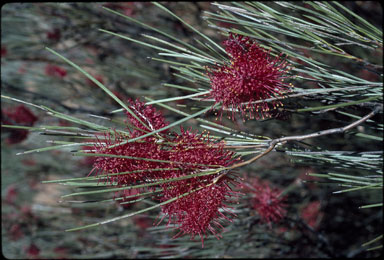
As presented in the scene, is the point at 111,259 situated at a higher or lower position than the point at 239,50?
lower

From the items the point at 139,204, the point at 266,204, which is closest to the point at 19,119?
the point at 139,204

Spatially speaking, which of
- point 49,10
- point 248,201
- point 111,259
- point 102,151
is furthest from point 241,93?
point 49,10

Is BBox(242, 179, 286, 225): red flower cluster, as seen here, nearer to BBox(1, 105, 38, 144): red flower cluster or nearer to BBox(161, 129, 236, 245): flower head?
BBox(161, 129, 236, 245): flower head

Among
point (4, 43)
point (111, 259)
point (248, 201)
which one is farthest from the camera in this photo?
point (4, 43)

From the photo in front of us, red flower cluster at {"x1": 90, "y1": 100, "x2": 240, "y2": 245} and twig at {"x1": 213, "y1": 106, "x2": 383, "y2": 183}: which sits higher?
twig at {"x1": 213, "y1": 106, "x2": 383, "y2": 183}

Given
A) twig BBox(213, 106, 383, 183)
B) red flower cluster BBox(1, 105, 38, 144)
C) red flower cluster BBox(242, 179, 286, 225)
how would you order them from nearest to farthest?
twig BBox(213, 106, 383, 183) → red flower cluster BBox(242, 179, 286, 225) → red flower cluster BBox(1, 105, 38, 144)

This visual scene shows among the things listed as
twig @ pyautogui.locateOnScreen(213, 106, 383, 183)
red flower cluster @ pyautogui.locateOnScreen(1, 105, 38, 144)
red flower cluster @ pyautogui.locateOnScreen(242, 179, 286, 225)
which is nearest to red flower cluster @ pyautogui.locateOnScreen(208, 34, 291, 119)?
twig @ pyautogui.locateOnScreen(213, 106, 383, 183)

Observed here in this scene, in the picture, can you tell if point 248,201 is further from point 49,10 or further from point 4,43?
point 4,43
